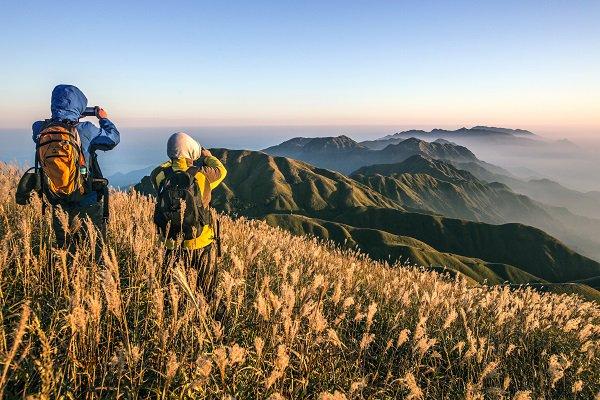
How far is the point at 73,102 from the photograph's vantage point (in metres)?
5.70

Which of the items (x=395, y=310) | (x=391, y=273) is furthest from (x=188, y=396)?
(x=391, y=273)

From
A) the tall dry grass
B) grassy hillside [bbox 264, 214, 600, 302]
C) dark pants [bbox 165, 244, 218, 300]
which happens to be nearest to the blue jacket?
the tall dry grass

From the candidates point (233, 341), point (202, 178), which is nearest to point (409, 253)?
point (202, 178)

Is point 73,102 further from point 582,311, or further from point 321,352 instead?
point 582,311

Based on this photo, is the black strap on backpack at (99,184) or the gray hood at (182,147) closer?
the gray hood at (182,147)

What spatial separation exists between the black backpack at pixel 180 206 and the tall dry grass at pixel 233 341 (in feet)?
1.49

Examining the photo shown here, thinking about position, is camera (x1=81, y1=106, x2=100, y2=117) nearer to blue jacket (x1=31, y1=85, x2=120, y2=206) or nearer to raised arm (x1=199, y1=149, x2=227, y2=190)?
blue jacket (x1=31, y1=85, x2=120, y2=206)

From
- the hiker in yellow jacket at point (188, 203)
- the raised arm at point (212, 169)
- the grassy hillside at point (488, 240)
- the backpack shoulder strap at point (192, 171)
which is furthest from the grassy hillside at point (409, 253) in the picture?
the backpack shoulder strap at point (192, 171)

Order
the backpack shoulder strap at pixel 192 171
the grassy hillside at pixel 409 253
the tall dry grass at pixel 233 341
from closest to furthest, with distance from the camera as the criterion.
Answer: the tall dry grass at pixel 233 341
the backpack shoulder strap at pixel 192 171
the grassy hillside at pixel 409 253

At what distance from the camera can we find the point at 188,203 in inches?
202

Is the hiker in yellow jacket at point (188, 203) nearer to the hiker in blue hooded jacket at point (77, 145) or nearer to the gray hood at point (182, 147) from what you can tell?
the gray hood at point (182, 147)

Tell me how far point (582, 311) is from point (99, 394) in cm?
949

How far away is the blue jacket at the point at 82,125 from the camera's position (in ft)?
18.5

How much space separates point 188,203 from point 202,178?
509mm
